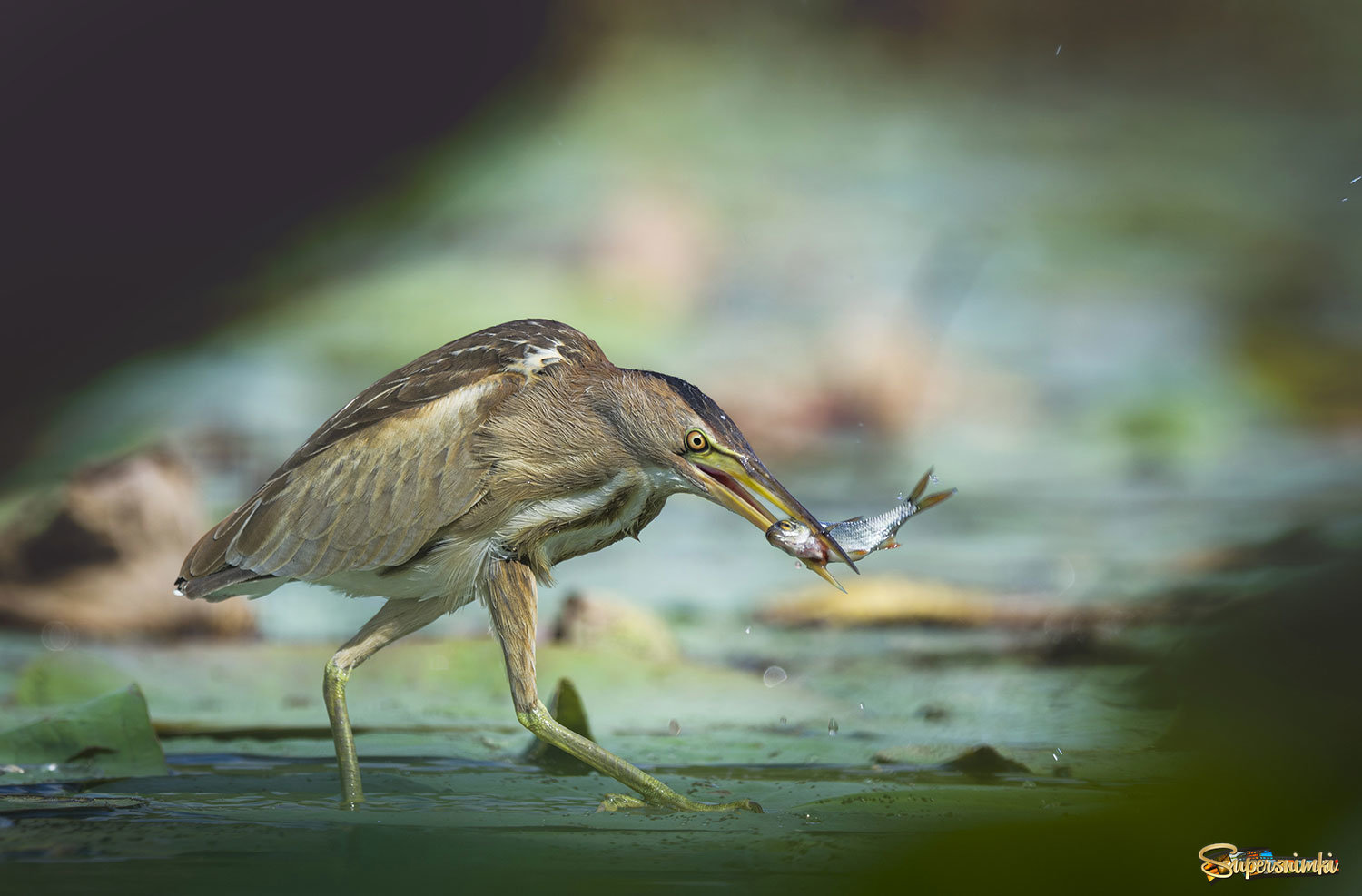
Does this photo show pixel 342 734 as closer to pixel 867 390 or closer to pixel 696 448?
pixel 696 448

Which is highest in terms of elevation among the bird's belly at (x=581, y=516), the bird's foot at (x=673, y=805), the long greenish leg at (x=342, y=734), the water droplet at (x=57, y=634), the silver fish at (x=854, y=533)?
the water droplet at (x=57, y=634)

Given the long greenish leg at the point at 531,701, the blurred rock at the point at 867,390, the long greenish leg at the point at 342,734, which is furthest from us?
the blurred rock at the point at 867,390

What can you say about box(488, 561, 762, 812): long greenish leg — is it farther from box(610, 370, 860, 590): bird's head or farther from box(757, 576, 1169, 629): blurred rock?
box(757, 576, 1169, 629): blurred rock

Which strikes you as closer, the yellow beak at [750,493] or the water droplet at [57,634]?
the yellow beak at [750,493]

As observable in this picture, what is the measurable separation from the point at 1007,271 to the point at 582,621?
473cm

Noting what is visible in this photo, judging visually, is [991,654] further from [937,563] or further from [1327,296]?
[1327,296]

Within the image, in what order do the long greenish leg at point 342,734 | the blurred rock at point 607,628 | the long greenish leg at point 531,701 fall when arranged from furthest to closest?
the blurred rock at point 607,628 → the long greenish leg at point 342,734 → the long greenish leg at point 531,701

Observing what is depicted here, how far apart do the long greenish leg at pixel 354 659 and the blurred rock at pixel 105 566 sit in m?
3.33

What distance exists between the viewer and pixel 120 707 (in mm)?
4758

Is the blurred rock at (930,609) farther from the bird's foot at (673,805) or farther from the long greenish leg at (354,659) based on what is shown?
the bird's foot at (673,805)

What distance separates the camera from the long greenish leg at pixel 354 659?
4.23m

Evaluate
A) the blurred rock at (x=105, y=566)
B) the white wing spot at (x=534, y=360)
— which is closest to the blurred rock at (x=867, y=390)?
the blurred rock at (x=105, y=566)

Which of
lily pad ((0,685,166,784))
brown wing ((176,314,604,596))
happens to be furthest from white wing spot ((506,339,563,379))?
lily pad ((0,685,166,784))

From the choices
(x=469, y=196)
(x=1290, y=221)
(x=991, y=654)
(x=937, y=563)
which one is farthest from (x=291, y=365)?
(x=1290, y=221)
